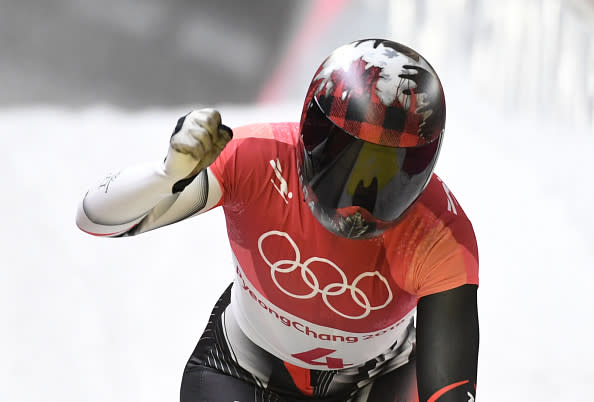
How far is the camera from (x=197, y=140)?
152 centimetres

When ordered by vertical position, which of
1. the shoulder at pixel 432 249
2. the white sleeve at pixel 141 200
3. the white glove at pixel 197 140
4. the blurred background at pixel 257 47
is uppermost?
the white glove at pixel 197 140

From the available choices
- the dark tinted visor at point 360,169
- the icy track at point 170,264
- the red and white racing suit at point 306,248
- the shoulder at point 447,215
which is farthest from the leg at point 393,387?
the icy track at point 170,264

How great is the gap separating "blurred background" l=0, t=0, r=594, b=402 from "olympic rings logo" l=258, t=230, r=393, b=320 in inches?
57.1

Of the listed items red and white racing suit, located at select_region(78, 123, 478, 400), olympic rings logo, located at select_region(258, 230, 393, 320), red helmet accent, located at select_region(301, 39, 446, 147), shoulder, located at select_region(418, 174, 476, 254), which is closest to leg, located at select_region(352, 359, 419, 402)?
red and white racing suit, located at select_region(78, 123, 478, 400)

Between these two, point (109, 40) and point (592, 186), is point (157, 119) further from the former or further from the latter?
point (592, 186)

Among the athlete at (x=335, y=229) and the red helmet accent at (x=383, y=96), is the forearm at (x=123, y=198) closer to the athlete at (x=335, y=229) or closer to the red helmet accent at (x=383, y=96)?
the athlete at (x=335, y=229)

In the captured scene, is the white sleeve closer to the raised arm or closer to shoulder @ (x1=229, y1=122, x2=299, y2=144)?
the raised arm

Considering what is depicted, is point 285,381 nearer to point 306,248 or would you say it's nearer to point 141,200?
point 306,248

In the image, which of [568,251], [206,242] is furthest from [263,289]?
[568,251]

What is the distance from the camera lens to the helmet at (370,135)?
159 cm

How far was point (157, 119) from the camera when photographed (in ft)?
16.1

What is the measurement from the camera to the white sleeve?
1.63m

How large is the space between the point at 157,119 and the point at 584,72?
2.52 meters

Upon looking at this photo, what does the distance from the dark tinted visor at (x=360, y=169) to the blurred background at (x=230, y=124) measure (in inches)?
68.9
